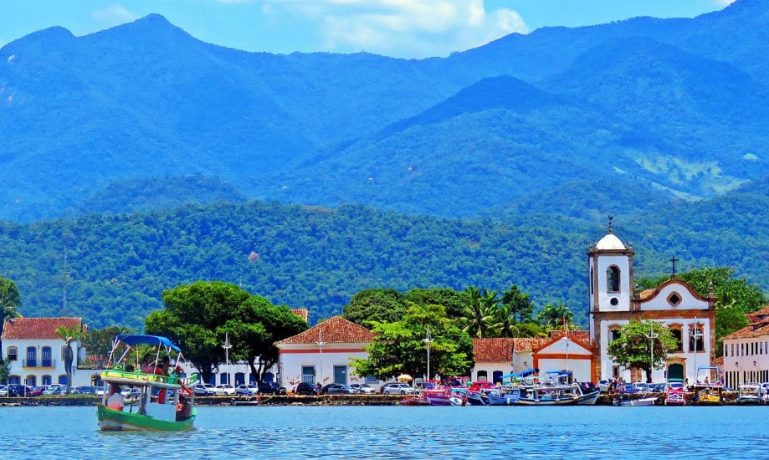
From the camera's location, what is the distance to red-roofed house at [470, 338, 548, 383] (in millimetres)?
132500

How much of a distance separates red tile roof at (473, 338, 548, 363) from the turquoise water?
33.2 meters

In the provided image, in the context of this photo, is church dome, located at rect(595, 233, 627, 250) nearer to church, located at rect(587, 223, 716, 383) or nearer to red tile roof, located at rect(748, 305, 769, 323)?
church, located at rect(587, 223, 716, 383)

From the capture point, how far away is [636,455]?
58.2m

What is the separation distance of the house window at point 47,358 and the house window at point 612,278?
59353 mm

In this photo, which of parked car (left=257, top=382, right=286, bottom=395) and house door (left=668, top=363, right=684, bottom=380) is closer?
parked car (left=257, top=382, right=286, bottom=395)

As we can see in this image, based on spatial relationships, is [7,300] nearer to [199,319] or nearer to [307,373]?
[199,319]

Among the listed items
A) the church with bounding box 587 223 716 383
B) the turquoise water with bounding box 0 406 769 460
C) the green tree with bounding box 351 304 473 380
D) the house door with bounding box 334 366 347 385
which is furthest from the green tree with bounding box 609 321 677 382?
the house door with bounding box 334 366 347 385

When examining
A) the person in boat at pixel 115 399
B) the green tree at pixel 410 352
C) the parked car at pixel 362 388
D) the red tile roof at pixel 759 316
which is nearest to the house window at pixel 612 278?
the green tree at pixel 410 352

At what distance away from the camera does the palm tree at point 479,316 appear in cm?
14412

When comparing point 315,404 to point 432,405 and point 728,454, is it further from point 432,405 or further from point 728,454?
point 728,454

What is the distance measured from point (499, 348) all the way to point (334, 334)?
13682 mm

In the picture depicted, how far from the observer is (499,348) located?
134750 mm

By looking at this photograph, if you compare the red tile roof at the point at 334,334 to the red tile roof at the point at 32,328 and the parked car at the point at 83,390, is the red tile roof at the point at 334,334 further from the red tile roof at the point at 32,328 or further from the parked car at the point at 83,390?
the red tile roof at the point at 32,328

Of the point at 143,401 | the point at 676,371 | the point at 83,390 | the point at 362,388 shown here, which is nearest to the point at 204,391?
the point at 362,388
